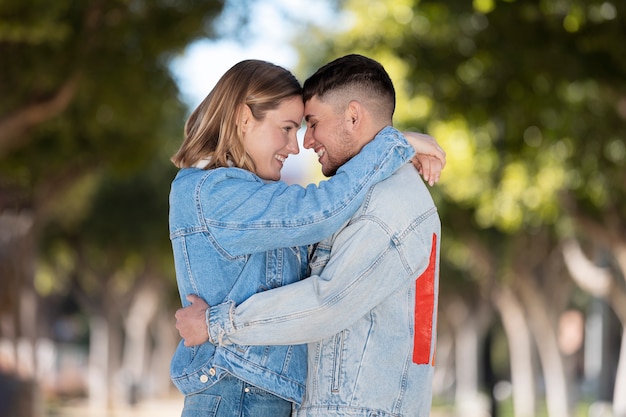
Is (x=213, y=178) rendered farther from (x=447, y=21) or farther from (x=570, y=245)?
(x=570, y=245)

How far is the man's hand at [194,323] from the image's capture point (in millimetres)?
3455

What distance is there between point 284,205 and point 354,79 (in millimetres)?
534

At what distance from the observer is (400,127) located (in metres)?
20.4

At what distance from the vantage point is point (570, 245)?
25.0 meters

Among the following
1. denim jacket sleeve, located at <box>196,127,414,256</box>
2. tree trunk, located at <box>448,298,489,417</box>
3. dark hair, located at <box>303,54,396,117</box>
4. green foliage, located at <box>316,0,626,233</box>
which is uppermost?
tree trunk, located at <box>448,298,489,417</box>

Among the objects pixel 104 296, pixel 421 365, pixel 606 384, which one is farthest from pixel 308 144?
pixel 104 296

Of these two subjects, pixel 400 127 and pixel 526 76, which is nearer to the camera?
pixel 526 76

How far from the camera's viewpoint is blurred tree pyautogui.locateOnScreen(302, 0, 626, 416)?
10500 millimetres

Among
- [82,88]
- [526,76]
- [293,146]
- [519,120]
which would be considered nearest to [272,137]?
[293,146]

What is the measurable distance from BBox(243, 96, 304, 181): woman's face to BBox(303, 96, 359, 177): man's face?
55 millimetres

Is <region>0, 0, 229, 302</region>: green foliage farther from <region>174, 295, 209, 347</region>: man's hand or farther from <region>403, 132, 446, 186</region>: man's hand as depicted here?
<region>174, 295, 209, 347</region>: man's hand

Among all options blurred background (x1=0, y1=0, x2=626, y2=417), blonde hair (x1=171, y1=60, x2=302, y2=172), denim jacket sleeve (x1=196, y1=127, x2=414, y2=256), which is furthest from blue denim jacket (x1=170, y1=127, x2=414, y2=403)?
blurred background (x1=0, y1=0, x2=626, y2=417)

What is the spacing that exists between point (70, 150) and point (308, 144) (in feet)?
44.4

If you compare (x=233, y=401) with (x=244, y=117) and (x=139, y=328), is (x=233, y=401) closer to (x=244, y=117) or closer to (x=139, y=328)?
(x=244, y=117)
